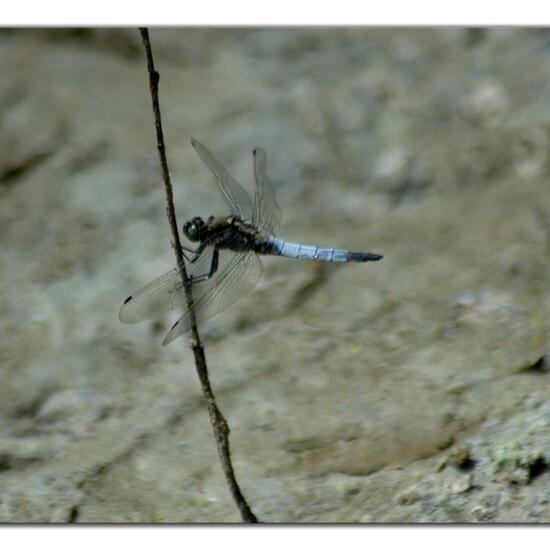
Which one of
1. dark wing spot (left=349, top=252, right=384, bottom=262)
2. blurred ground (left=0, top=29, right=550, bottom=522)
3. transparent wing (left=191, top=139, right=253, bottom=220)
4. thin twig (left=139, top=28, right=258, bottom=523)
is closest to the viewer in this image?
thin twig (left=139, top=28, right=258, bottom=523)

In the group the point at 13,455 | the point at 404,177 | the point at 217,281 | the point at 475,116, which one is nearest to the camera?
the point at 217,281

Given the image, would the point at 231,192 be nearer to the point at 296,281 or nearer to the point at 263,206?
the point at 263,206

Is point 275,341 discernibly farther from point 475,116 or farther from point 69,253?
point 475,116

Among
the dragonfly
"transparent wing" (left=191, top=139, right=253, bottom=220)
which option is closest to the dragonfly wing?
the dragonfly

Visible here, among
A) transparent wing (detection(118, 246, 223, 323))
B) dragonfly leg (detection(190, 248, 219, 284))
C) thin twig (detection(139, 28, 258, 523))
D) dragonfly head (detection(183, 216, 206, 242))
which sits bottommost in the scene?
thin twig (detection(139, 28, 258, 523))

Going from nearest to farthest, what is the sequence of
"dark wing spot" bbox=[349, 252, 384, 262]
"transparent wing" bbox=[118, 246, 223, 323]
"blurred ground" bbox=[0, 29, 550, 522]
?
"transparent wing" bbox=[118, 246, 223, 323], "blurred ground" bbox=[0, 29, 550, 522], "dark wing spot" bbox=[349, 252, 384, 262]

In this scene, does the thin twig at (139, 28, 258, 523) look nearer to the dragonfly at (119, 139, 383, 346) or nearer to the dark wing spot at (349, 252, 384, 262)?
the dragonfly at (119, 139, 383, 346)

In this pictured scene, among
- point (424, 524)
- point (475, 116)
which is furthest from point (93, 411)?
point (475, 116)

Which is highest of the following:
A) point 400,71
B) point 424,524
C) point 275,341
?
point 400,71
